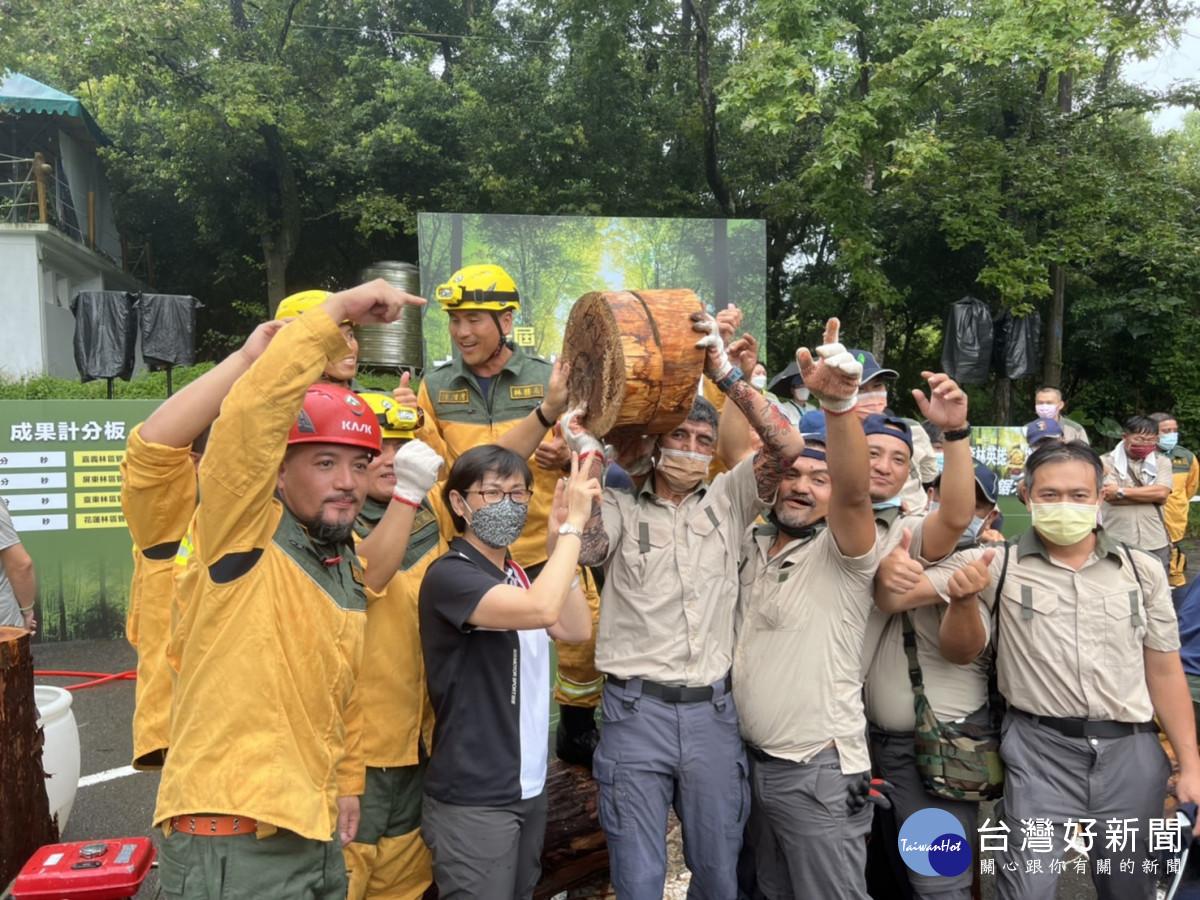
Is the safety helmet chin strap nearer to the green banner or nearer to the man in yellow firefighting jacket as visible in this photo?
the man in yellow firefighting jacket

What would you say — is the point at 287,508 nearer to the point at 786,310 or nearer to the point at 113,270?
the point at 786,310

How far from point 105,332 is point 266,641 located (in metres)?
10.8

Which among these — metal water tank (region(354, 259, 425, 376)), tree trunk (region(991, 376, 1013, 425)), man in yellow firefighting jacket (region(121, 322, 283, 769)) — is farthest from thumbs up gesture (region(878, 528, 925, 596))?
metal water tank (region(354, 259, 425, 376))

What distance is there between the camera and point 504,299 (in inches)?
144

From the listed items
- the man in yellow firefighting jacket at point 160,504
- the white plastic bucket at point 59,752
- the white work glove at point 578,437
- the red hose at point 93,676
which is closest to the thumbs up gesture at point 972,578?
the white work glove at point 578,437

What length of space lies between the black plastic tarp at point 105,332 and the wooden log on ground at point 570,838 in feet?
32.6

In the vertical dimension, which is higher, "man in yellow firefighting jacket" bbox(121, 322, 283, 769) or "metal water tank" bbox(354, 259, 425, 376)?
"metal water tank" bbox(354, 259, 425, 376)

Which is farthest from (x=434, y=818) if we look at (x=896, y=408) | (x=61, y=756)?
(x=896, y=408)

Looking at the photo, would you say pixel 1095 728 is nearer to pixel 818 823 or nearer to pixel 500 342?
pixel 818 823

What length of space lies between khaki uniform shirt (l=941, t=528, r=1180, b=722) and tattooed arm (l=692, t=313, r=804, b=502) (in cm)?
91

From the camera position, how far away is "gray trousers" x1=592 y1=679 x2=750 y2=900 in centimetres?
282

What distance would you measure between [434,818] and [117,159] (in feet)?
78.5

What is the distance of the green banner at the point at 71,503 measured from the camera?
829 centimetres

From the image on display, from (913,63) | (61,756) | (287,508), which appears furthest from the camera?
(913,63)
